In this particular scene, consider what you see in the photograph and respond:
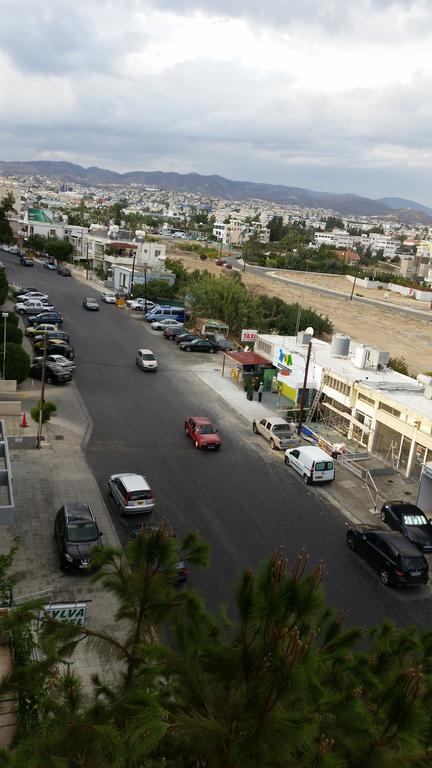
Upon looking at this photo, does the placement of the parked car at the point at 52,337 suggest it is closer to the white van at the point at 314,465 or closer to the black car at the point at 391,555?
the white van at the point at 314,465

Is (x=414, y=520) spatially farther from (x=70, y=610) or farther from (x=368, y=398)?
(x=70, y=610)

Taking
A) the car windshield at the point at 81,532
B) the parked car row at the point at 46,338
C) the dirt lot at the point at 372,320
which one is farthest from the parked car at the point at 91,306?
the car windshield at the point at 81,532

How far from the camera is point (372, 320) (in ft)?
243

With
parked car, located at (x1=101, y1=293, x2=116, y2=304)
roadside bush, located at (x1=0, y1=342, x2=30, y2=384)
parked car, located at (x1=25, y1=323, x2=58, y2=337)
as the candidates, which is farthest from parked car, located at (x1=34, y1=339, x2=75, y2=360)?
parked car, located at (x1=101, y1=293, x2=116, y2=304)

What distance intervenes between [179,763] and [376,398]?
20.9 m

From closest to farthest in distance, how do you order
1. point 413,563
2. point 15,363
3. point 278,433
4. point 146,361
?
point 413,563, point 278,433, point 15,363, point 146,361

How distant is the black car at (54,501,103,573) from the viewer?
14992 mm

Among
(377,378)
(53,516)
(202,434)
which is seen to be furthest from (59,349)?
(53,516)

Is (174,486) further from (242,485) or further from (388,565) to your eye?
(388,565)

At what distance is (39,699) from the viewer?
653 cm

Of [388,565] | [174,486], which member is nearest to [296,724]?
[388,565]

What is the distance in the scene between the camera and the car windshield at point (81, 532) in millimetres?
15445

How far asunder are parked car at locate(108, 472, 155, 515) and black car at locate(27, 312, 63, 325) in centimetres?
2702

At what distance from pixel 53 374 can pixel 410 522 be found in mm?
19140
